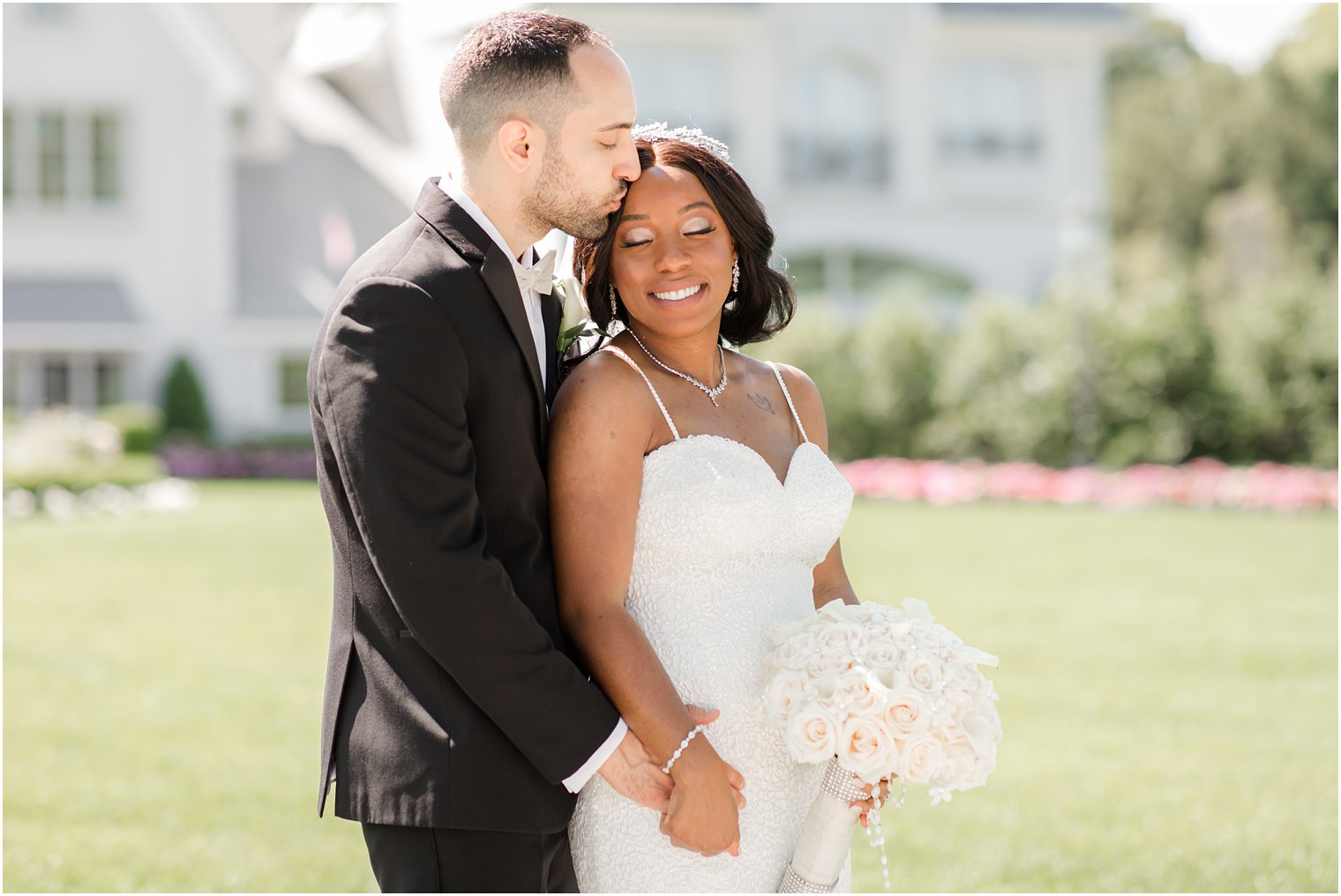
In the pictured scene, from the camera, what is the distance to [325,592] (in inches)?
516

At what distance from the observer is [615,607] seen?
301 cm

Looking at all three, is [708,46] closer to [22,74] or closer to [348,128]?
[348,128]

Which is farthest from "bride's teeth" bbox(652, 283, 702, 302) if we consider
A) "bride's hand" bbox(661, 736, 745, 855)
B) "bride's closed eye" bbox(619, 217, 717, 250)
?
"bride's hand" bbox(661, 736, 745, 855)

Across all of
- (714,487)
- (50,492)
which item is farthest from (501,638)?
(50,492)

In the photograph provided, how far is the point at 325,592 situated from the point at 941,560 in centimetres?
645

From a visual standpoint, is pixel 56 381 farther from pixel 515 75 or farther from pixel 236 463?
pixel 515 75

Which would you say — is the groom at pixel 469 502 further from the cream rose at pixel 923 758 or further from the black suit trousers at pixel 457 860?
the cream rose at pixel 923 758

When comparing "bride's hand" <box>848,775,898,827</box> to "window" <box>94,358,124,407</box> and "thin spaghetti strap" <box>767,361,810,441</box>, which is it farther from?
"window" <box>94,358,124,407</box>

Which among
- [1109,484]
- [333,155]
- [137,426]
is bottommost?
[137,426]

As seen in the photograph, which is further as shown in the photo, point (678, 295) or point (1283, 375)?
point (1283, 375)

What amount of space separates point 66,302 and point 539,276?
28.1 meters

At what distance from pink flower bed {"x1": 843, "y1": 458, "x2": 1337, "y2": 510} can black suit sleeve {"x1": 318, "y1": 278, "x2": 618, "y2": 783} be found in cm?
1876

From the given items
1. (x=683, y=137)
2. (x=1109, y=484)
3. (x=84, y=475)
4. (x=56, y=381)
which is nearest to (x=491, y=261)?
(x=683, y=137)

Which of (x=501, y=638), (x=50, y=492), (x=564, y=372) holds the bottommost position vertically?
(x=50, y=492)
